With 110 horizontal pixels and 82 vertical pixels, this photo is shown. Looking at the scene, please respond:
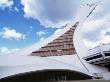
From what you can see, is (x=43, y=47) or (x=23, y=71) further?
(x=43, y=47)

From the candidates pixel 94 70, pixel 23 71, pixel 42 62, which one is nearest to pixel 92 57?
pixel 94 70

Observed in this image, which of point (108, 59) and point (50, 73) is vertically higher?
point (108, 59)

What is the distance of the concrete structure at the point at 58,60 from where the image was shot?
32531 mm

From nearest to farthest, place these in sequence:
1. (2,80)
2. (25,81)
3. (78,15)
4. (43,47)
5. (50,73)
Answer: (2,80) < (25,81) < (50,73) < (43,47) < (78,15)

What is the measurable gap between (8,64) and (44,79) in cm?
710

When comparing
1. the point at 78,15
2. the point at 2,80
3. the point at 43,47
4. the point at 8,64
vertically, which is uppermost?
the point at 78,15

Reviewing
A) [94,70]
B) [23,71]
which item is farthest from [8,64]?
[94,70]

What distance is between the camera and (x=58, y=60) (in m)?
41.8

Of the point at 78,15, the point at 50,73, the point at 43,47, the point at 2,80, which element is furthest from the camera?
the point at 78,15

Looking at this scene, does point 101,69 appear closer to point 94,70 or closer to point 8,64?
point 94,70

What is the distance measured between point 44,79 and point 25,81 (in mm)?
3672

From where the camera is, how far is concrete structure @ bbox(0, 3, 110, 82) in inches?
1281

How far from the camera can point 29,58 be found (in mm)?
36031

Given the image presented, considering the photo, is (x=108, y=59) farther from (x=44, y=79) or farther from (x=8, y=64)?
(x=8, y=64)
